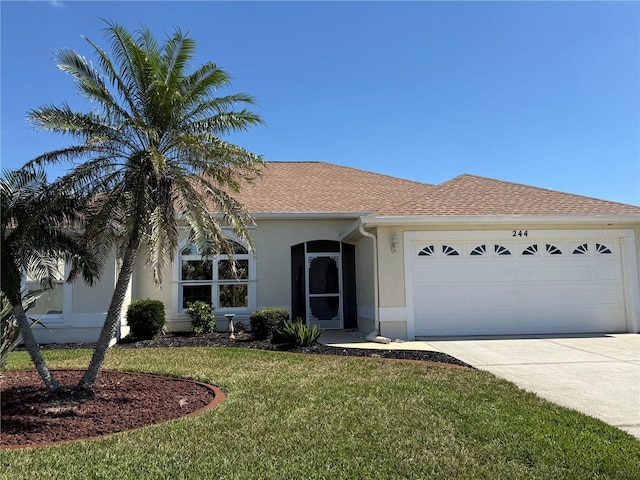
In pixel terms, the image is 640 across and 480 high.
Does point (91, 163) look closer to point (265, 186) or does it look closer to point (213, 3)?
point (213, 3)

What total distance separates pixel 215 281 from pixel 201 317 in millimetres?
1457

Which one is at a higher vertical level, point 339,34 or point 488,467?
point 339,34

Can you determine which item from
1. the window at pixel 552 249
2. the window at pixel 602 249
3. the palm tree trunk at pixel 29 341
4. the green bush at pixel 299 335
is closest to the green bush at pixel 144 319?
the green bush at pixel 299 335

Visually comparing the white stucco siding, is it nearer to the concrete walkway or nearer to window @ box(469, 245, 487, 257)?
the concrete walkway

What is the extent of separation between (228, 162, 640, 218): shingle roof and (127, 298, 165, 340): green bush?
411 cm

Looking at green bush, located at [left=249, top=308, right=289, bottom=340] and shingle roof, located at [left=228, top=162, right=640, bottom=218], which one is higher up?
shingle roof, located at [left=228, top=162, right=640, bottom=218]

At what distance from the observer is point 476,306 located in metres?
12.7


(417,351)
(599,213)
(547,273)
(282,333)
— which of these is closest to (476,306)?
(547,273)

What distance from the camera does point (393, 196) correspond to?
1650cm

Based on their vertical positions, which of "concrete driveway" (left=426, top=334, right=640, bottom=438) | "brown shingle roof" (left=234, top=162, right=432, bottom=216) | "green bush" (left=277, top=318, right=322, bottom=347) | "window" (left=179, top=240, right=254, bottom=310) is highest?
"brown shingle roof" (left=234, top=162, right=432, bottom=216)

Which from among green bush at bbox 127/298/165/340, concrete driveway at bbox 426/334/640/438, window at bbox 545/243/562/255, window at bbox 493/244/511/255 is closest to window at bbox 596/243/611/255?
window at bbox 545/243/562/255

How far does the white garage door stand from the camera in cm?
1260

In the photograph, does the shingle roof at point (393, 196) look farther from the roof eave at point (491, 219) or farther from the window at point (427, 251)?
the window at point (427, 251)

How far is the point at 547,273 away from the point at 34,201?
1240cm
